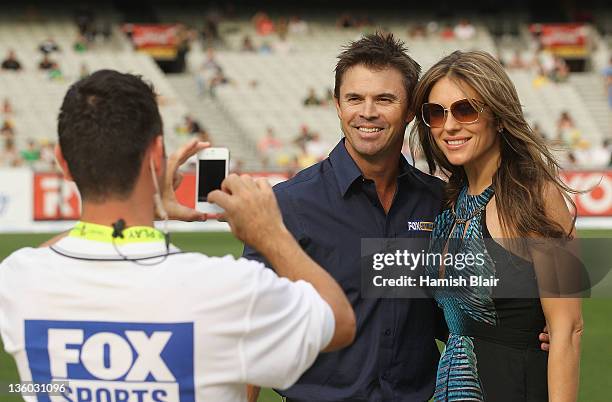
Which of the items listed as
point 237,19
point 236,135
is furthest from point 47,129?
point 237,19

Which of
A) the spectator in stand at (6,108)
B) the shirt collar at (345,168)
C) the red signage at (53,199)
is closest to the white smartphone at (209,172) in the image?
the shirt collar at (345,168)

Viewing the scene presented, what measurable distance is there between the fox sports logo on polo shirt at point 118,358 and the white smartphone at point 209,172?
592 millimetres

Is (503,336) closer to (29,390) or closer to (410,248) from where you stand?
(410,248)

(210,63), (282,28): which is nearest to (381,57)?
(210,63)

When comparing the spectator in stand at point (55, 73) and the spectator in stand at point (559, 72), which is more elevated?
the spectator in stand at point (559, 72)

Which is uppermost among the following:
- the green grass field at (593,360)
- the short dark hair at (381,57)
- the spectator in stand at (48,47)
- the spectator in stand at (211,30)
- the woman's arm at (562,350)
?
the spectator in stand at (211,30)

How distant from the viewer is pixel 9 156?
23.3 metres

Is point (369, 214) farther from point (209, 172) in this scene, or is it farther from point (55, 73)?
point (55, 73)

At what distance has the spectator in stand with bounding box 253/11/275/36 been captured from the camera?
111ft

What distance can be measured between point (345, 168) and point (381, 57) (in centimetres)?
46

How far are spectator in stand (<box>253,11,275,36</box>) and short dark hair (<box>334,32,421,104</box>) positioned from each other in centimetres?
3021

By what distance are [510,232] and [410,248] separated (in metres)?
0.51

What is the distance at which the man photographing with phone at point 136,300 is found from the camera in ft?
7.66

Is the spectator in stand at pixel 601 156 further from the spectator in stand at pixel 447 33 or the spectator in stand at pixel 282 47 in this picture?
the spectator in stand at pixel 282 47
